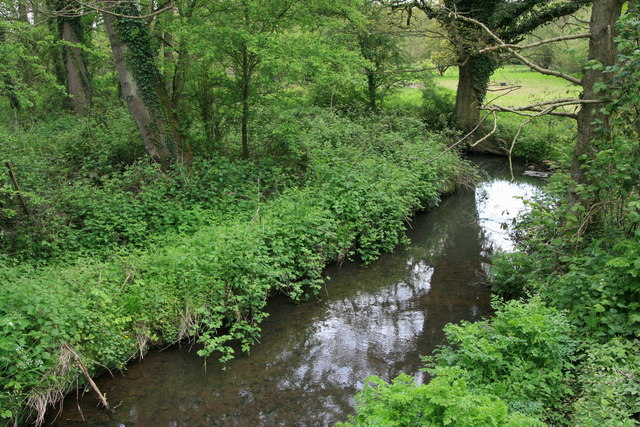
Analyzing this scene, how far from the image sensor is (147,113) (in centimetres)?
1103

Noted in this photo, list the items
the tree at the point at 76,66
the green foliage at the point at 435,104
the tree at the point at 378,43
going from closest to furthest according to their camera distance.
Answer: the tree at the point at 76,66 → the tree at the point at 378,43 → the green foliage at the point at 435,104

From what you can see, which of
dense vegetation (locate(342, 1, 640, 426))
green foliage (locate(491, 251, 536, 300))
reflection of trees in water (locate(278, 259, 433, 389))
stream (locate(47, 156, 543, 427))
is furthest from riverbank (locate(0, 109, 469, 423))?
green foliage (locate(491, 251, 536, 300))

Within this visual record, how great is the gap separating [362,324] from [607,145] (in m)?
4.66

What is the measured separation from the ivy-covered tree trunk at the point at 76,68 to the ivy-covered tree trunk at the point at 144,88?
8039mm

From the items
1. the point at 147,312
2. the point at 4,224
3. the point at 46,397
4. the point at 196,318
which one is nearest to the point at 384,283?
the point at 196,318

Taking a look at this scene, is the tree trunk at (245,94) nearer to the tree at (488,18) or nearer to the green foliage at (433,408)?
the green foliage at (433,408)

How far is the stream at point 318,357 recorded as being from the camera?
5883 mm

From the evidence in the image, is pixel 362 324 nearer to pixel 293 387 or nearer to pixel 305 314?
pixel 305 314

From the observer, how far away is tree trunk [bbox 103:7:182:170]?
10570 millimetres

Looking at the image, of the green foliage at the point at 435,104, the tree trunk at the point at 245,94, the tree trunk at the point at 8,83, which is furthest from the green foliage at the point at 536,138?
the tree trunk at the point at 8,83

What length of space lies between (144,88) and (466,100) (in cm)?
1476

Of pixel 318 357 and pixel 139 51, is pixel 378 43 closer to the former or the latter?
pixel 139 51

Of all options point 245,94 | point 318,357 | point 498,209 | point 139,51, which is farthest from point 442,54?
point 318,357

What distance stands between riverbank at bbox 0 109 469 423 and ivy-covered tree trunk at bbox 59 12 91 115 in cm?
1170
